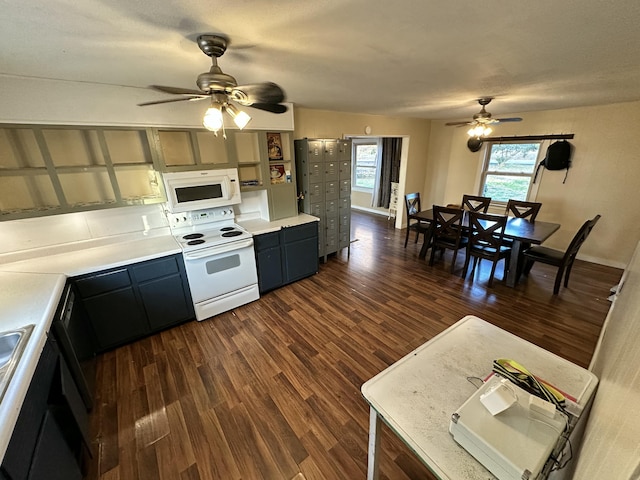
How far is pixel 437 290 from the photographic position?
3.23m

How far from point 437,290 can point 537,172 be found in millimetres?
2791

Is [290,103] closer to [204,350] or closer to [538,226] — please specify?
[204,350]

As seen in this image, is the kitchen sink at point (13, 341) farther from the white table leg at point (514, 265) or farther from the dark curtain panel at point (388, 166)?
the dark curtain panel at point (388, 166)

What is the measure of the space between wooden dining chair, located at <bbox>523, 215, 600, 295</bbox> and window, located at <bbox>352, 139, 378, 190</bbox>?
12.8ft

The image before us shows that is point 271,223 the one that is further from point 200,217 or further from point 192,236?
point 192,236

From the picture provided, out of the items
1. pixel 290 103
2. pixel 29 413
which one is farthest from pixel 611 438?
pixel 290 103

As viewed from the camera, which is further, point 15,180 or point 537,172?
point 537,172

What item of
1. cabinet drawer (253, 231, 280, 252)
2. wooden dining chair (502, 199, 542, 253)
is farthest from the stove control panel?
wooden dining chair (502, 199, 542, 253)

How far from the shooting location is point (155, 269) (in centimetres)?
236

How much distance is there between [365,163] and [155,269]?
5702 millimetres

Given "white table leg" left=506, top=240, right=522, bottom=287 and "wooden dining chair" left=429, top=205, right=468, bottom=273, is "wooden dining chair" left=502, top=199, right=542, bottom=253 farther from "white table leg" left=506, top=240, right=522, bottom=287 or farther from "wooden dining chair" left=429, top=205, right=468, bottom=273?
"wooden dining chair" left=429, top=205, right=468, bottom=273

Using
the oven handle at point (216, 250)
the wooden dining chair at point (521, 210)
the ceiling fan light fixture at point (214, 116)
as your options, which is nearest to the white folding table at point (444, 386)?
the ceiling fan light fixture at point (214, 116)

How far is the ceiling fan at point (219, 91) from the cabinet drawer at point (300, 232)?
1680mm

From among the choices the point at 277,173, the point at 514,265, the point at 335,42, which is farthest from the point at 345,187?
the point at 335,42
